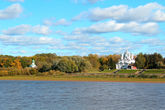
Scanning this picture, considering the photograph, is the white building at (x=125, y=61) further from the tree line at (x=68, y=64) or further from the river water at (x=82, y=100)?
the river water at (x=82, y=100)

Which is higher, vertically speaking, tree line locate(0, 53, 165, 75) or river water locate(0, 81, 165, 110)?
tree line locate(0, 53, 165, 75)

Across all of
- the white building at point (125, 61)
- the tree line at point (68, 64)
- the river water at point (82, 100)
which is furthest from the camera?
the white building at point (125, 61)

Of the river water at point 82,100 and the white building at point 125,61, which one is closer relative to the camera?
the river water at point 82,100

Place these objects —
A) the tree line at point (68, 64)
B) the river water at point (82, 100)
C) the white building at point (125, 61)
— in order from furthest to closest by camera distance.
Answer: the white building at point (125, 61) < the tree line at point (68, 64) < the river water at point (82, 100)

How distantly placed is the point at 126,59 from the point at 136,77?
102m

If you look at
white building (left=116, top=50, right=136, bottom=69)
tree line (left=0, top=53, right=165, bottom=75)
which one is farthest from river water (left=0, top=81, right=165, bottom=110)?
white building (left=116, top=50, right=136, bottom=69)

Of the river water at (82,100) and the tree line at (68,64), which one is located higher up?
the tree line at (68,64)

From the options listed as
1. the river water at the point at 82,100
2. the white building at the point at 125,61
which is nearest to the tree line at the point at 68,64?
the white building at the point at 125,61

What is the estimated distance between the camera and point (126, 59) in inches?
7613

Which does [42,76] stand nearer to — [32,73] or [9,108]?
[32,73]

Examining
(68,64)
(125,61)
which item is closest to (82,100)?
(68,64)

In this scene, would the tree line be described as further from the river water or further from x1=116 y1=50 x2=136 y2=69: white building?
the river water

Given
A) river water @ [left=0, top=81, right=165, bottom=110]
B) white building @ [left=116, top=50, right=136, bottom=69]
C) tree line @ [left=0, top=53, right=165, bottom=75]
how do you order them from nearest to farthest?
river water @ [left=0, top=81, right=165, bottom=110] → tree line @ [left=0, top=53, right=165, bottom=75] → white building @ [left=116, top=50, right=136, bottom=69]

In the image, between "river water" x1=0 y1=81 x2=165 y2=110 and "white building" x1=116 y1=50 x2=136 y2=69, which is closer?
"river water" x1=0 y1=81 x2=165 y2=110
